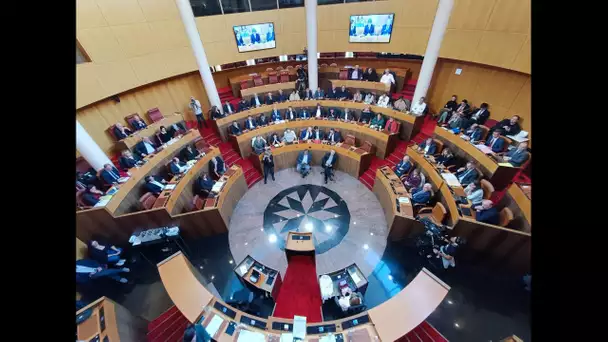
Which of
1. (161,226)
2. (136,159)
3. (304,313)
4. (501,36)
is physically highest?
(501,36)

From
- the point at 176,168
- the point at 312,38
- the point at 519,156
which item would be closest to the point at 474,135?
the point at 519,156

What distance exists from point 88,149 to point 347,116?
310 inches

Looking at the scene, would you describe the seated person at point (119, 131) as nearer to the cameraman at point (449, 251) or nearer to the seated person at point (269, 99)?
the seated person at point (269, 99)

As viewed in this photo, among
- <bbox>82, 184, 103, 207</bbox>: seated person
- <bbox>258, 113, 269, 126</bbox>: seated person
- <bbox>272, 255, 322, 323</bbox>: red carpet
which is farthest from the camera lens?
<bbox>258, 113, 269, 126</bbox>: seated person

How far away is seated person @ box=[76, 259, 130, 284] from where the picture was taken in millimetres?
4820

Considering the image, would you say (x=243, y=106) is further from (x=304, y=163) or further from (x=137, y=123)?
(x=304, y=163)

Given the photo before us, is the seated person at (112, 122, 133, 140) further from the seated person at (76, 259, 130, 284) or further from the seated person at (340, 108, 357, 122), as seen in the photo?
the seated person at (340, 108, 357, 122)

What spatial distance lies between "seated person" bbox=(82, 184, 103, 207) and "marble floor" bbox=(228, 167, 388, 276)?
311cm

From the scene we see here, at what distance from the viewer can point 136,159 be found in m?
6.97

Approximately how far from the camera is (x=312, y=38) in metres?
9.15

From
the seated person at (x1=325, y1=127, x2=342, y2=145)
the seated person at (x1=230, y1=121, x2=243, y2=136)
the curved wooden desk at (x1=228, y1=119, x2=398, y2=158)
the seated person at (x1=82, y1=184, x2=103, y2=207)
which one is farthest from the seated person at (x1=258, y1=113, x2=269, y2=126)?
the seated person at (x1=82, y1=184, x2=103, y2=207)
